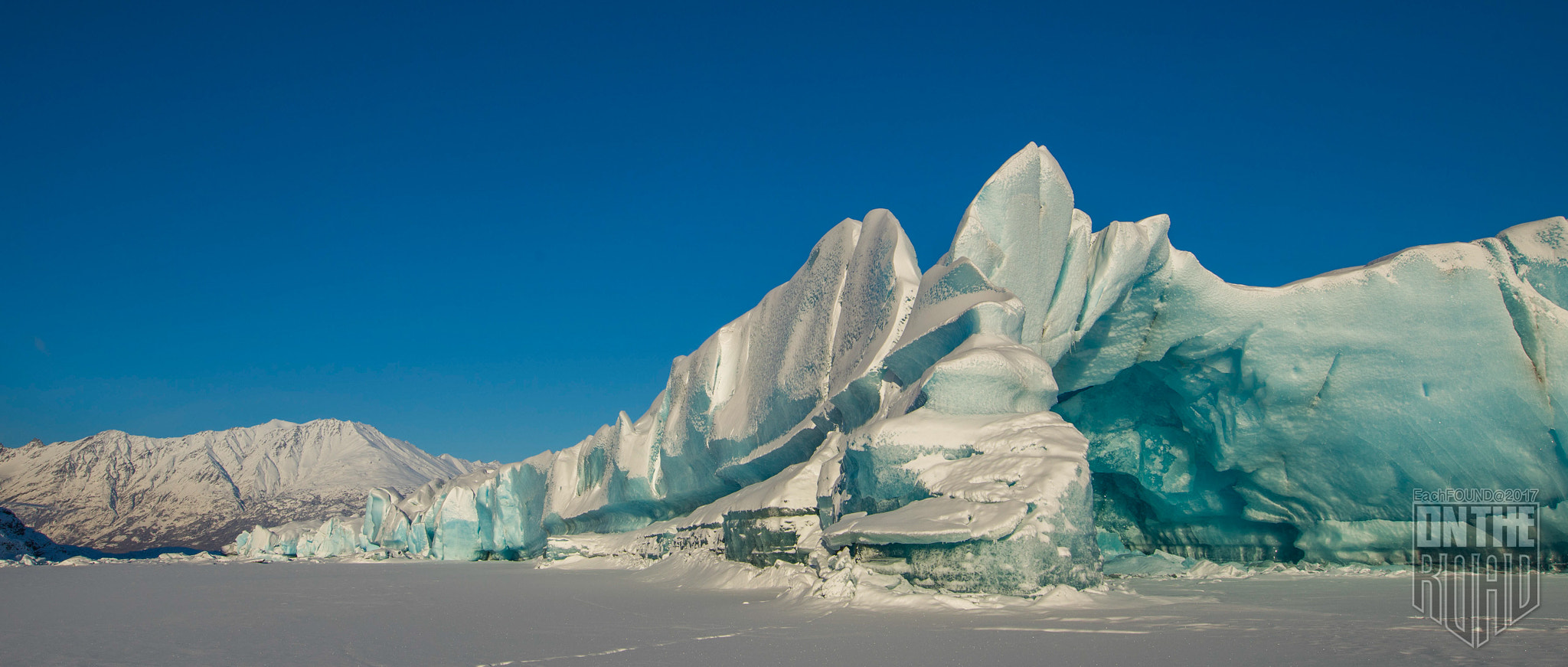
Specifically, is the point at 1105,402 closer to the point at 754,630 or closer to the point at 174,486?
the point at 754,630

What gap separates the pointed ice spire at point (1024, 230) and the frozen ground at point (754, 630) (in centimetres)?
348

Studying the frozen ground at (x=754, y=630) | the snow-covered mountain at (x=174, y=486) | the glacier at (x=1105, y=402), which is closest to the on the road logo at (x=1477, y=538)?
the glacier at (x=1105, y=402)

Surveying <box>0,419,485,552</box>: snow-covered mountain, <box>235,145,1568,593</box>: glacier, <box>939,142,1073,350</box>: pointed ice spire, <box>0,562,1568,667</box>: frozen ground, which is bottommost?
<box>0,419,485,552</box>: snow-covered mountain

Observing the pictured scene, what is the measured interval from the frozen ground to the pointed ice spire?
11.4ft

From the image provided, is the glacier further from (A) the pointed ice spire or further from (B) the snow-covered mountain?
(B) the snow-covered mountain

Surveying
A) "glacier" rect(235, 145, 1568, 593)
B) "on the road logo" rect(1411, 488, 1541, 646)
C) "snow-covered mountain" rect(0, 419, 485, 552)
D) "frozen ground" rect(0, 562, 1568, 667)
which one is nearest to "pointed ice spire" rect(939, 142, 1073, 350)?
"glacier" rect(235, 145, 1568, 593)

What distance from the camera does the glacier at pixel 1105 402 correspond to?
6957 mm

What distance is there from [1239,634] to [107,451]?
108 m

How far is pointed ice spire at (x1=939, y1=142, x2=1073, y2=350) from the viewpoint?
31.6 feet

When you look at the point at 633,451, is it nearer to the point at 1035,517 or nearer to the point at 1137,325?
the point at 1137,325

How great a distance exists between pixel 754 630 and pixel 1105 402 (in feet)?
28.8

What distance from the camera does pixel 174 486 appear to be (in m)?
85.4

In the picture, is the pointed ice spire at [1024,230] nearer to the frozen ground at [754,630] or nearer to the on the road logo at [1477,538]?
the frozen ground at [754,630]

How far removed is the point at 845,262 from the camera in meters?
12.6
